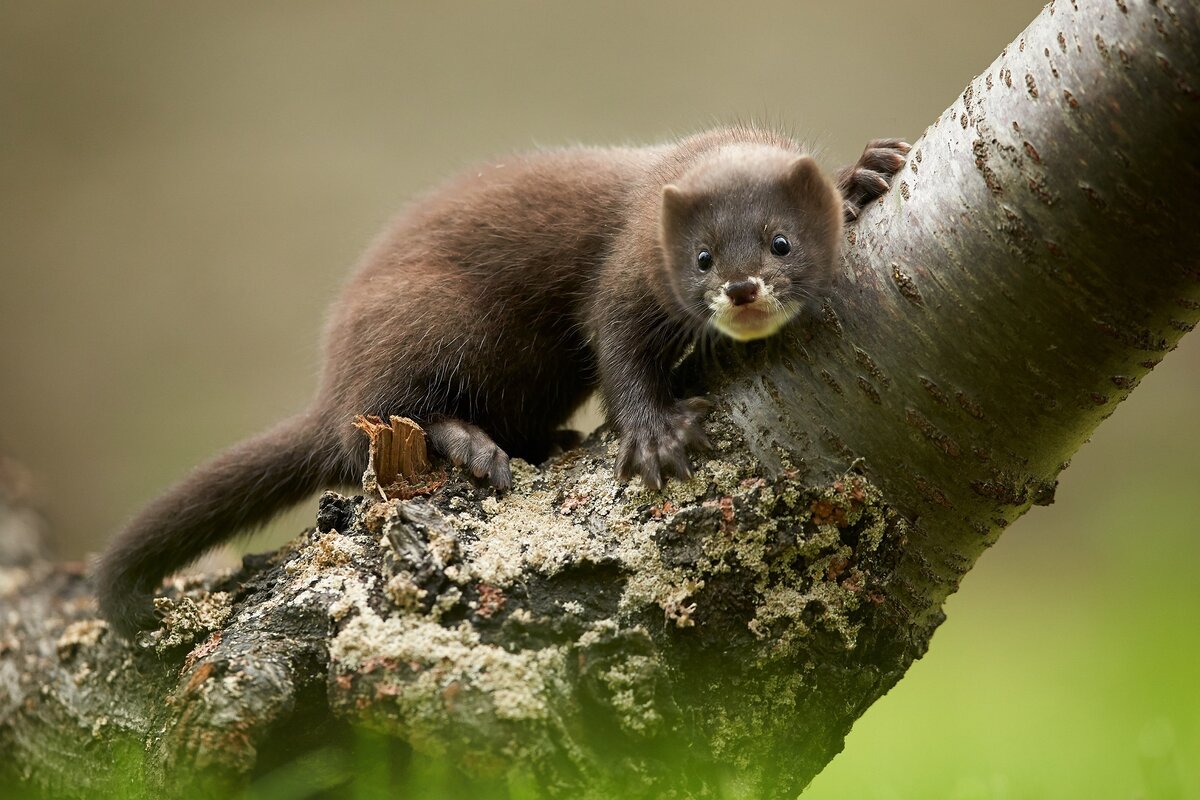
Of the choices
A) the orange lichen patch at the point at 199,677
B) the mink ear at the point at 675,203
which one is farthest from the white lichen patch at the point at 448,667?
the mink ear at the point at 675,203

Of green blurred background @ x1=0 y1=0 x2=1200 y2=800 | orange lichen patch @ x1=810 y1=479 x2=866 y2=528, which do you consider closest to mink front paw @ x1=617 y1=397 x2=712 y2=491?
orange lichen patch @ x1=810 y1=479 x2=866 y2=528

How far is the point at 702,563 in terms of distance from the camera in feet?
6.73

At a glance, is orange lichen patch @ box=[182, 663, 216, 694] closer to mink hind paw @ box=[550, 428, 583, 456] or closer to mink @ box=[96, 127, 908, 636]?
mink @ box=[96, 127, 908, 636]

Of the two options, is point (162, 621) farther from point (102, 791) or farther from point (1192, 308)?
point (1192, 308)

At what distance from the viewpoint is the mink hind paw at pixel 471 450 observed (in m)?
2.41

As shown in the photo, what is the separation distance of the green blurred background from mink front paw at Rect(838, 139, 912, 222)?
15.3ft

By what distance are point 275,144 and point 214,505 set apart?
17.5 ft

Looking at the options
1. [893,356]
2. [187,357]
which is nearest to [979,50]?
[187,357]

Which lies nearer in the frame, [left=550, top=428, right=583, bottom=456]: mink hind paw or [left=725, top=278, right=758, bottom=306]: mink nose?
[left=725, top=278, right=758, bottom=306]: mink nose

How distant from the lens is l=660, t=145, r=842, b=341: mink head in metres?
2.31

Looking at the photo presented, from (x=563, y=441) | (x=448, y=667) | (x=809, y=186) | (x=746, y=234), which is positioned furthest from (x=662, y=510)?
(x=563, y=441)

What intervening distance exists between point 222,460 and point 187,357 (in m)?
4.83

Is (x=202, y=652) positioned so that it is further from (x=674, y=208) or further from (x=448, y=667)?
(x=674, y=208)

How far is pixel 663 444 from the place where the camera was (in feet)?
7.05
